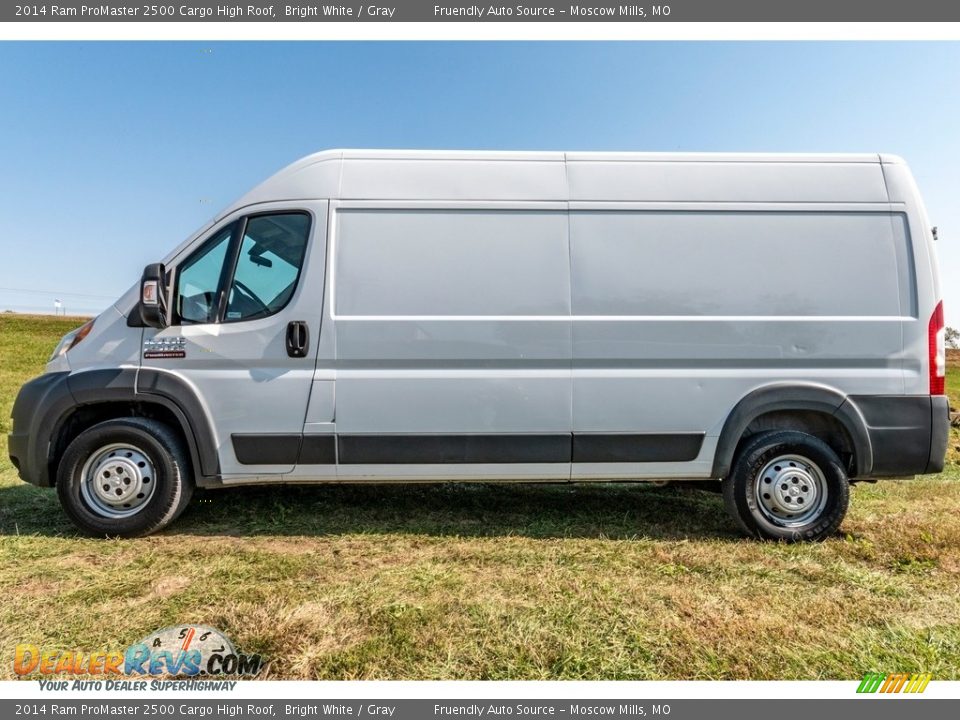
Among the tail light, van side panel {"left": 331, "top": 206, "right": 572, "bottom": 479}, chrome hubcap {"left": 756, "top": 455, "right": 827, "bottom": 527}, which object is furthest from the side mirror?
the tail light

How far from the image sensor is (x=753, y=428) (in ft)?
12.7

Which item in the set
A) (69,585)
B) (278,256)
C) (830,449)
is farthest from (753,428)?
(69,585)

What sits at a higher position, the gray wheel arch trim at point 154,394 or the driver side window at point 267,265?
the driver side window at point 267,265

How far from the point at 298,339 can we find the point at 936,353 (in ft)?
14.0

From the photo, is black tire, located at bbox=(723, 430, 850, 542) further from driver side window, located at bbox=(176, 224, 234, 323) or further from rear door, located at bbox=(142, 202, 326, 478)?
driver side window, located at bbox=(176, 224, 234, 323)

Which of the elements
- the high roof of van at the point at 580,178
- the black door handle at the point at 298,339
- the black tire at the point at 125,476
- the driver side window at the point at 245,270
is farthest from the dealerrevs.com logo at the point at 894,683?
the black tire at the point at 125,476

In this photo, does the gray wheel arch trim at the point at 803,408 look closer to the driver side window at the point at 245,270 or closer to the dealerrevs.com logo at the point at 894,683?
the dealerrevs.com logo at the point at 894,683

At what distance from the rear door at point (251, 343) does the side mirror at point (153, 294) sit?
0.12 m

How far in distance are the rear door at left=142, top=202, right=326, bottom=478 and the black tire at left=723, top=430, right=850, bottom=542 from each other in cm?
305

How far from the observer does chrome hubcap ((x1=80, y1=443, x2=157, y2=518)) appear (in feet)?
12.5

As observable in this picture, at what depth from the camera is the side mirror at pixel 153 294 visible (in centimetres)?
359

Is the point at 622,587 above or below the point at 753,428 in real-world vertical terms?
below

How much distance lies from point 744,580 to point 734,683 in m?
1.03
